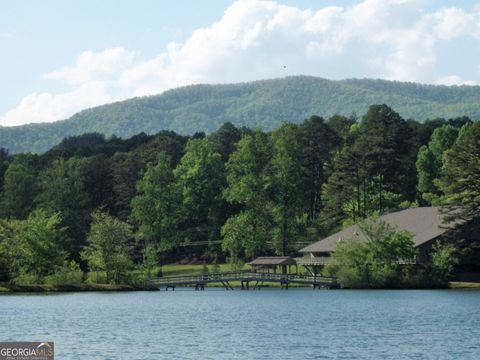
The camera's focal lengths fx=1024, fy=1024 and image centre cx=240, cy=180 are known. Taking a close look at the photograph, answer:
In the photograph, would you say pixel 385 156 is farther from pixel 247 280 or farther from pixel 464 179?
pixel 247 280

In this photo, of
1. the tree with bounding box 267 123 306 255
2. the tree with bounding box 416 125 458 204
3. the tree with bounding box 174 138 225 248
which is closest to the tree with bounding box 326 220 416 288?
the tree with bounding box 267 123 306 255

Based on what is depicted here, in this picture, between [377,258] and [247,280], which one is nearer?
[377,258]

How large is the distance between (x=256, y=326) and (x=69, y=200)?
87802mm

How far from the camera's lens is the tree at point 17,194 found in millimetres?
142875

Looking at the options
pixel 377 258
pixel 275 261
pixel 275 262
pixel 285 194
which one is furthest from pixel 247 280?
pixel 285 194

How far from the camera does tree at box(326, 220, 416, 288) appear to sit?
305 feet

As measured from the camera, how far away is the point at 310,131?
13862cm

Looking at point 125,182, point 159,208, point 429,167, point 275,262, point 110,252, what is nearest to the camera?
point 110,252

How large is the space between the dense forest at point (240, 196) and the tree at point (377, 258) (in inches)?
313

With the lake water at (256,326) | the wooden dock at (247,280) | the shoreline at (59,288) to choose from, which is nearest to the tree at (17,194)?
the wooden dock at (247,280)

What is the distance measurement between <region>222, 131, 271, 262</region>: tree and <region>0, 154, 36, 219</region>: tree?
1285 inches

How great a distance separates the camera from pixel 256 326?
56.2 m

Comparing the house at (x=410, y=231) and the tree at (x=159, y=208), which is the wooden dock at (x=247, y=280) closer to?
the house at (x=410, y=231)

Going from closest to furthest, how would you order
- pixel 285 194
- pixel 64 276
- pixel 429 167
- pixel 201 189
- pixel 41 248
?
pixel 64 276
pixel 41 248
pixel 285 194
pixel 429 167
pixel 201 189
